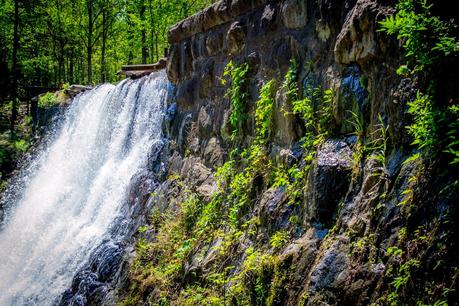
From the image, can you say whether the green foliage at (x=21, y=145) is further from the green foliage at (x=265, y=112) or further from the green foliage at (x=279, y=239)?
the green foliage at (x=279, y=239)

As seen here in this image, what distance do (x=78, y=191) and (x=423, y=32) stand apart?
29.9ft

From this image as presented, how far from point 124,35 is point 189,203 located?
22.5 metres

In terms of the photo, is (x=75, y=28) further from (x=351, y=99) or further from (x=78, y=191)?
(x=351, y=99)

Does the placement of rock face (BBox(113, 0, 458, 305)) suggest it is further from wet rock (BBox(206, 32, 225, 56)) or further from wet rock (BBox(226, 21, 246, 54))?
wet rock (BBox(206, 32, 225, 56))

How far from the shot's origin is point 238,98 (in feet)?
19.0

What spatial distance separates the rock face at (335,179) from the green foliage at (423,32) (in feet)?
1.09

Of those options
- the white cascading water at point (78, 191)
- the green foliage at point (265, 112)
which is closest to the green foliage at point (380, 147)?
the green foliage at point (265, 112)

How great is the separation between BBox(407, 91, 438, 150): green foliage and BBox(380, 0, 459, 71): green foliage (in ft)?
0.79

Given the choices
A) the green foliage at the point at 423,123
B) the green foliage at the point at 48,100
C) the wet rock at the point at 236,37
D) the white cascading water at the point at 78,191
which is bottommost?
the white cascading water at the point at 78,191

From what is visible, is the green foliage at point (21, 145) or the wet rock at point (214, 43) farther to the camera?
the green foliage at point (21, 145)

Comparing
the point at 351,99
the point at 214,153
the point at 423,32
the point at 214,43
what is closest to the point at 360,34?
the point at 351,99

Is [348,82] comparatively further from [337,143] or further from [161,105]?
[161,105]

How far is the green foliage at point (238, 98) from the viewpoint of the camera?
577 cm

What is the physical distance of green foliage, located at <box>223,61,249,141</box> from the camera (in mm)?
5770
